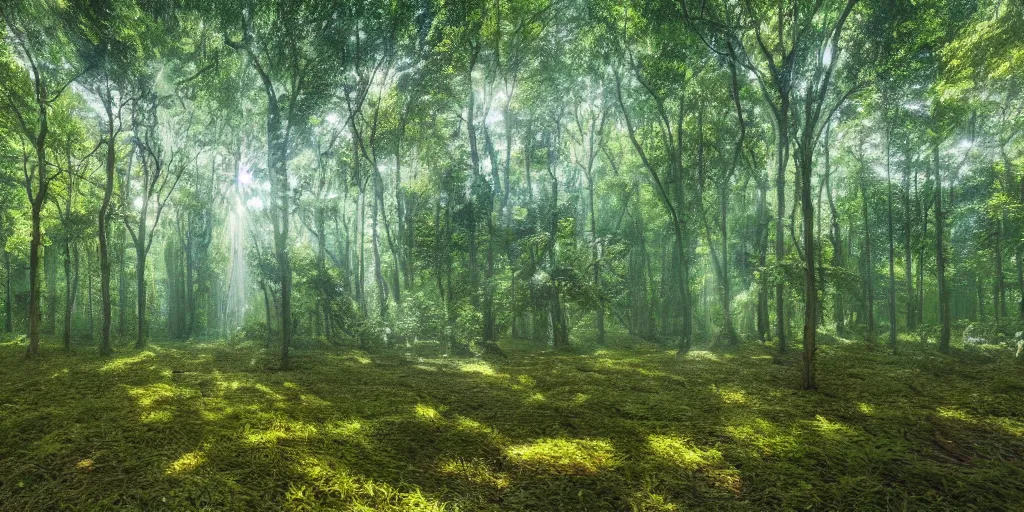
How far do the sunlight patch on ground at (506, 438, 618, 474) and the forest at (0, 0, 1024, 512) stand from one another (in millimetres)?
54

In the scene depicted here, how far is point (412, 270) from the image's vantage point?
79.1 feet

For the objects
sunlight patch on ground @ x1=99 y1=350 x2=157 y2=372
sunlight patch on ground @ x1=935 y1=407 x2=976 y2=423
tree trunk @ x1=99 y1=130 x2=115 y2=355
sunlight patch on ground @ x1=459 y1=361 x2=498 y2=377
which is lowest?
sunlight patch on ground @ x1=459 y1=361 x2=498 y2=377

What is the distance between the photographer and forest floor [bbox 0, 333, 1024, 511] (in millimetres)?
2975

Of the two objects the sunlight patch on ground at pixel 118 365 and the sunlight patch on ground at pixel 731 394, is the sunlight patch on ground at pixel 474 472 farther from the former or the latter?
the sunlight patch on ground at pixel 118 365

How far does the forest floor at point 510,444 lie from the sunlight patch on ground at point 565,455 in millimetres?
25

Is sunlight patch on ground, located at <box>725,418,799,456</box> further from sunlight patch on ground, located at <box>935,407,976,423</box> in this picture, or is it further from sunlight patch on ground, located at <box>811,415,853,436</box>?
sunlight patch on ground, located at <box>935,407,976,423</box>

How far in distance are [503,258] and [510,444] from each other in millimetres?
16749

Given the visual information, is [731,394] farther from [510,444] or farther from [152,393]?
[152,393]

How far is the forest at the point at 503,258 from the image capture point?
136 inches

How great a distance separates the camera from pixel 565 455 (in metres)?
3.85

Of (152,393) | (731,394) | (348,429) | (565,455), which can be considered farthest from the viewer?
(731,394)

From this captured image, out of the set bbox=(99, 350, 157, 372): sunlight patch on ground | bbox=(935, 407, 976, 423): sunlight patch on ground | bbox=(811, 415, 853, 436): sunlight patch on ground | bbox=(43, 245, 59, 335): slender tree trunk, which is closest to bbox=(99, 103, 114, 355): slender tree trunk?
bbox=(99, 350, 157, 372): sunlight patch on ground

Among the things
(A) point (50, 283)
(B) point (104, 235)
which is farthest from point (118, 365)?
(A) point (50, 283)

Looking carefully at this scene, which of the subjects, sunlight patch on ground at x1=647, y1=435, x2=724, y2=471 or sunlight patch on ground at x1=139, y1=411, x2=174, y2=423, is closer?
sunlight patch on ground at x1=647, y1=435, x2=724, y2=471
